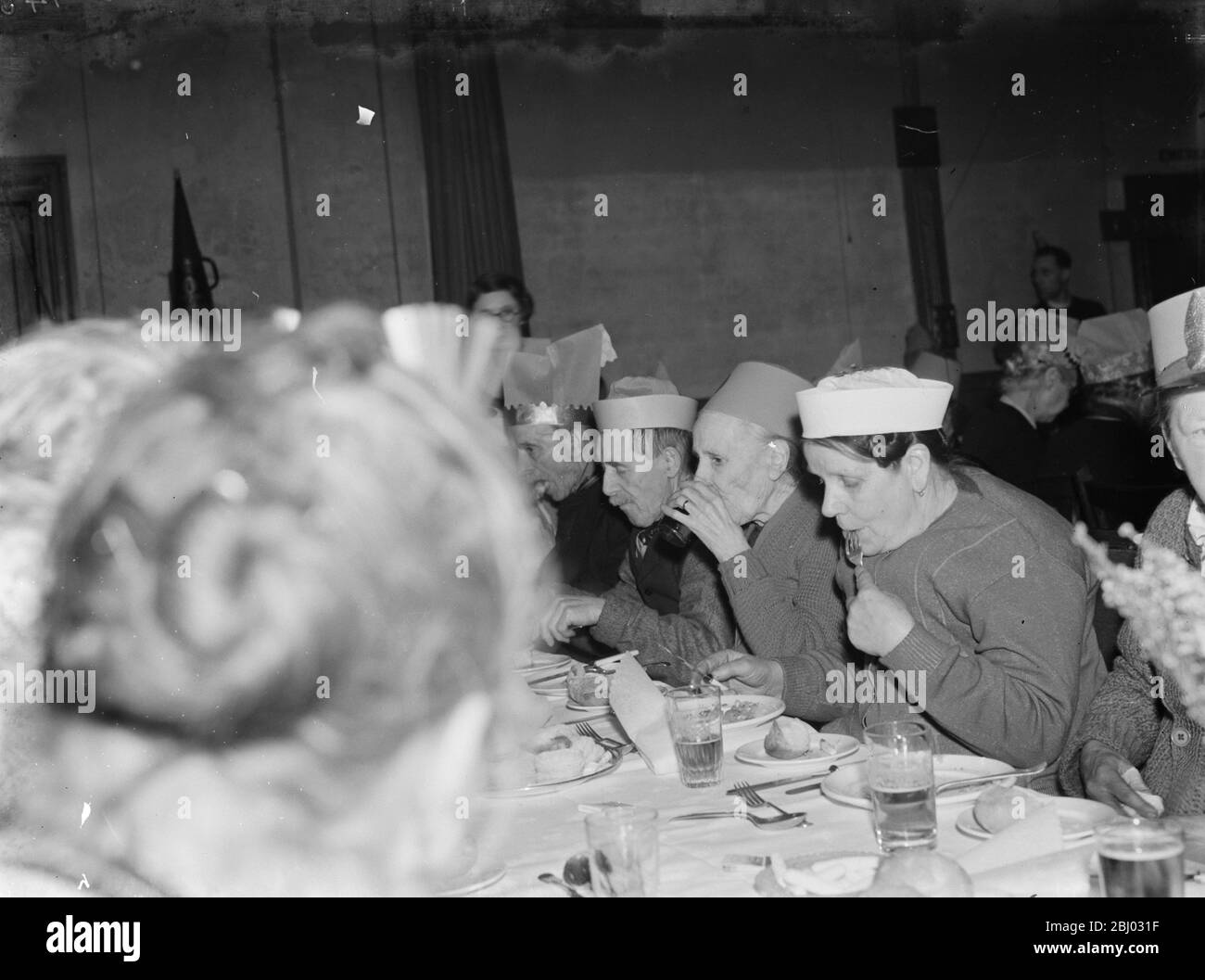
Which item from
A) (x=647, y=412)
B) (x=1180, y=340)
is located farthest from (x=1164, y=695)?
(x=647, y=412)

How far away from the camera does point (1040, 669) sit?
1.96 m

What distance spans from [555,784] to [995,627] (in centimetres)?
77

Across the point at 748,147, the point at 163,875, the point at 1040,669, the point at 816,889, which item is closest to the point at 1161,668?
the point at 1040,669

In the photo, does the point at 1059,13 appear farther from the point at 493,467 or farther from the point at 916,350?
the point at 493,467

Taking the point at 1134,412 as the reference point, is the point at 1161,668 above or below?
below

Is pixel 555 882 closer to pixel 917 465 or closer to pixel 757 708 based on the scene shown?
pixel 757 708

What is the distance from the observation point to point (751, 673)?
2.50 metres

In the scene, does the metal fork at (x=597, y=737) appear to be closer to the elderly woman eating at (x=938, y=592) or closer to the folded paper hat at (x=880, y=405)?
the elderly woman eating at (x=938, y=592)

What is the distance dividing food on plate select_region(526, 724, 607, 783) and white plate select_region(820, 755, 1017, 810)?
406 millimetres

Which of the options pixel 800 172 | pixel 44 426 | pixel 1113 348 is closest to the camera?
pixel 44 426

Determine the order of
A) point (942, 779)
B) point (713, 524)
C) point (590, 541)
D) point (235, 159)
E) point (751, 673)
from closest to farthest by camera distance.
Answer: point (942, 779), point (751, 673), point (713, 524), point (590, 541), point (235, 159)

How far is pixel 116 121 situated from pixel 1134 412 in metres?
5.38

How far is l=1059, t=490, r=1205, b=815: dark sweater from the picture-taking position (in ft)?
6.10

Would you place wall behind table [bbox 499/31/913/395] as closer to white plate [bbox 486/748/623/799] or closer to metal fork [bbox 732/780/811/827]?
white plate [bbox 486/748/623/799]
